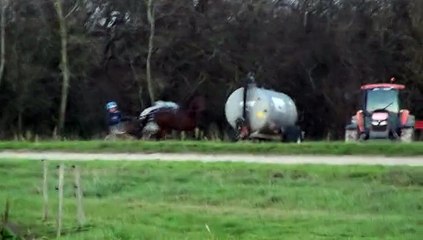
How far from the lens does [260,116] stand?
103ft

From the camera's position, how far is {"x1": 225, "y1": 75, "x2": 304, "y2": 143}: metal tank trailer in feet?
103

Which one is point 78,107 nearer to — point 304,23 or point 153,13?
point 153,13

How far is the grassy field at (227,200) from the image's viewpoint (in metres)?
10.4

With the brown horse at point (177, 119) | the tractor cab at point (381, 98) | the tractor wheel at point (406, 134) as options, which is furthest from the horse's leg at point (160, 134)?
the tractor wheel at point (406, 134)

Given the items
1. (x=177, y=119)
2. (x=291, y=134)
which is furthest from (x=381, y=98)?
(x=177, y=119)

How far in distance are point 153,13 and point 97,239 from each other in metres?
33.3

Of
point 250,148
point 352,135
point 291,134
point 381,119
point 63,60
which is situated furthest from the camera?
point 63,60

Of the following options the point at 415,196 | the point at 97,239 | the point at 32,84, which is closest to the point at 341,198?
the point at 415,196

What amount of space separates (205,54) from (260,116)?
11954 mm

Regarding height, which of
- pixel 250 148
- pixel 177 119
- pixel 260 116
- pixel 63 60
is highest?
pixel 63 60

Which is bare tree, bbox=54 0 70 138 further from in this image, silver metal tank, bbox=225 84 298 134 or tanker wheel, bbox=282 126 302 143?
tanker wheel, bbox=282 126 302 143

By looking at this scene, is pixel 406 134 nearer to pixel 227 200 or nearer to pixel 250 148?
pixel 250 148

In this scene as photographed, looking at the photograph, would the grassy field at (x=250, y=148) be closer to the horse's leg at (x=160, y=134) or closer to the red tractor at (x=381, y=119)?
the red tractor at (x=381, y=119)

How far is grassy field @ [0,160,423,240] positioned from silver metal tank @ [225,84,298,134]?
12.9 meters
